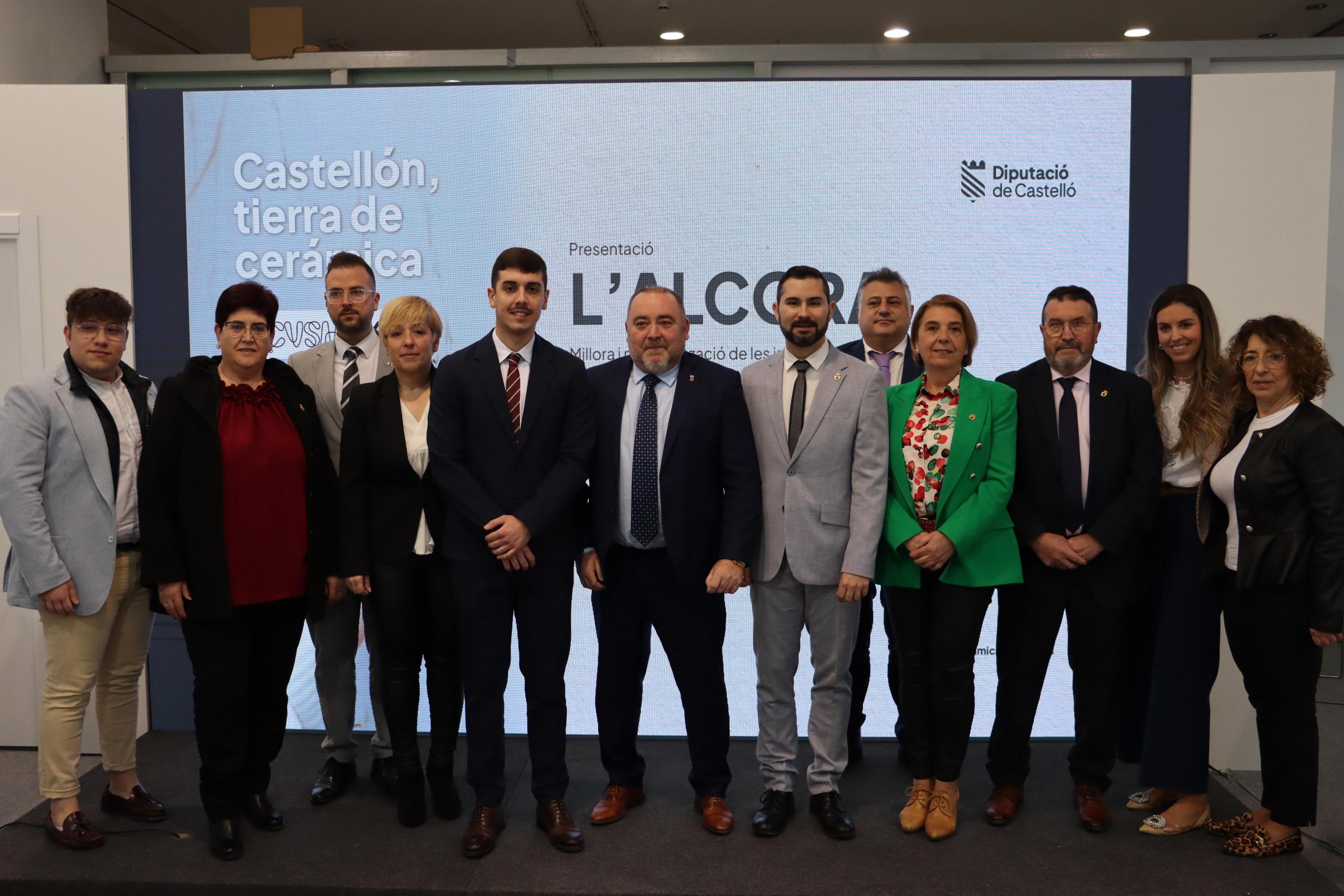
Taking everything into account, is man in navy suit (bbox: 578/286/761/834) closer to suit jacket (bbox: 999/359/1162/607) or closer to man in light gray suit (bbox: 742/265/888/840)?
man in light gray suit (bbox: 742/265/888/840)

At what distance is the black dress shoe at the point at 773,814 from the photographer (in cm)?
303

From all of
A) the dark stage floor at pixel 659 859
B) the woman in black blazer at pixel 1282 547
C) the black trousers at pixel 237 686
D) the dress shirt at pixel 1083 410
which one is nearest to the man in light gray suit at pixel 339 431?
the dark stage floor at pixel 659 859

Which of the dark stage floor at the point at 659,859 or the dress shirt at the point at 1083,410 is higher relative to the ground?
the dress shirt at the point at 1083,410

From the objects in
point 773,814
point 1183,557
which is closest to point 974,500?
point 1183,557

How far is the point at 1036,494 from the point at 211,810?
2.81 m

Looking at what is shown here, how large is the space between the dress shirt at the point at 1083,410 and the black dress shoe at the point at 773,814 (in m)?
1.27

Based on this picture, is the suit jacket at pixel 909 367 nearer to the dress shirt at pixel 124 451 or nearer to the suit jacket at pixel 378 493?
the suit jacket at pixel 378 493

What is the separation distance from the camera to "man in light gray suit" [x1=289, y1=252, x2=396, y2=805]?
11.0ft

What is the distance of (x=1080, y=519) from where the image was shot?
3.06 m

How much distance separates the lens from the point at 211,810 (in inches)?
116

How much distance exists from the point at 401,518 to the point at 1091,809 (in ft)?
8.06

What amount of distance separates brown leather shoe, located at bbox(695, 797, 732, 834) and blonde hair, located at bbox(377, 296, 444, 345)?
1801 millimetres

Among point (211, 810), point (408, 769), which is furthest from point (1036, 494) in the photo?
point (211, 810)

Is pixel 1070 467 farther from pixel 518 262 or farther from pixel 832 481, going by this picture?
pixel 518 262
